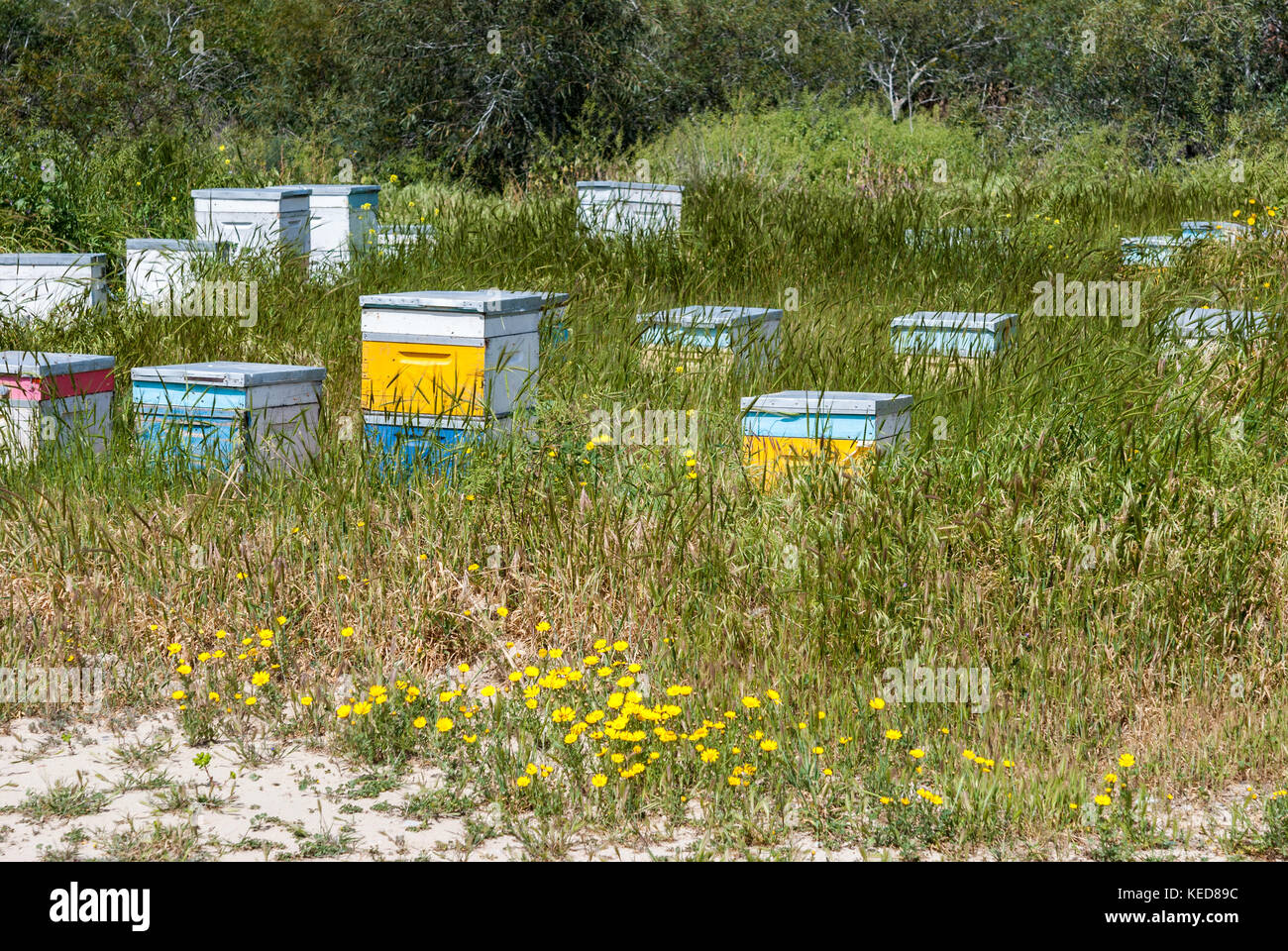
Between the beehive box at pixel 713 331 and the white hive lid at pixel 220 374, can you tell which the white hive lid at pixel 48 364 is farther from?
the beehive box at pixel 713 331

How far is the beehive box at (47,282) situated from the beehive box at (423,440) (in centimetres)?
308

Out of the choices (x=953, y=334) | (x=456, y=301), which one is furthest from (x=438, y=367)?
(x=953, y=334)

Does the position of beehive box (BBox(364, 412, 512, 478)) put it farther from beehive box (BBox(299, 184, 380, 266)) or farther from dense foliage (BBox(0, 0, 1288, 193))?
dense foliage (BBox(0, 0, 1288, 193))

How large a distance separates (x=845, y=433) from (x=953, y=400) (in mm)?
1054

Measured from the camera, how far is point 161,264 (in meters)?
7.97

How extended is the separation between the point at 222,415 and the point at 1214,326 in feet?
14.7

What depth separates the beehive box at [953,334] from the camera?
5.96 m

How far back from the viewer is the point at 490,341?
5.22m

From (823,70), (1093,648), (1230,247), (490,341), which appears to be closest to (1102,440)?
(1093,648)

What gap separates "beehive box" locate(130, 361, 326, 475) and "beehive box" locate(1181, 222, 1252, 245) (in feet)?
19.8
